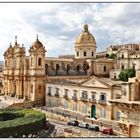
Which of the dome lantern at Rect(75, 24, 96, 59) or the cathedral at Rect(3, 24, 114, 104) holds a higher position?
the dome lantern at Rect(75, 24, 96, 59)

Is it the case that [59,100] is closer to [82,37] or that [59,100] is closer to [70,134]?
[70,134]

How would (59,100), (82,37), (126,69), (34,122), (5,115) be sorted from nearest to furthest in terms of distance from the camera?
1. (34,122)
2. (5,115)
3. (59,100)
4. (126,69)
5. (82,37)

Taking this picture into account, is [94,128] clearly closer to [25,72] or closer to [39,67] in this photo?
[39,67]

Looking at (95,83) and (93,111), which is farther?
(93,111)

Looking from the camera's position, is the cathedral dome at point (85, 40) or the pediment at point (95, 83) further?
the cathedral dome at point (85, 40)

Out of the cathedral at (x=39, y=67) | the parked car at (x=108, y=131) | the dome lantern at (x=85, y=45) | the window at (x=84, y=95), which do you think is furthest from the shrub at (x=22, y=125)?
the dome lantern at (x=85, y=45)

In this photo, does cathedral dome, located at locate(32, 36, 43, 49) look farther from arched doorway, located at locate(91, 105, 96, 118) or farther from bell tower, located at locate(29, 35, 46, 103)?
arched doorway, located at locate(91, 105, 96, 118)

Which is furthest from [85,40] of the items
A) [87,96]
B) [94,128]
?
[94,128]

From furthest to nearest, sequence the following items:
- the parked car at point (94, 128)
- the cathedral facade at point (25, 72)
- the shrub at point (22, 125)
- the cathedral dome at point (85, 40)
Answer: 1. the cathedral dome at point (85, 40)
2. the cathedral facade at point (25, 72)
3. the parked car at point (94, 128)
4. the shrub at point (22, 125)

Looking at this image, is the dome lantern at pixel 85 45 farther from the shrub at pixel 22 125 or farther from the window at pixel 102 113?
the shrub at pixel 22 125

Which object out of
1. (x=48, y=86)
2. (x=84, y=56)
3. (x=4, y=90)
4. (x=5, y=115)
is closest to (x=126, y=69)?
(x=84, y=56)

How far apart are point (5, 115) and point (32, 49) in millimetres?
10506

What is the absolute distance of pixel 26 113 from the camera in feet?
71.4

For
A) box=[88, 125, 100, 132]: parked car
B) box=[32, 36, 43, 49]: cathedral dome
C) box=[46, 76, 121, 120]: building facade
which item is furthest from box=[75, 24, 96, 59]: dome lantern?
box=[88, 125, 100, 132]: parked car
